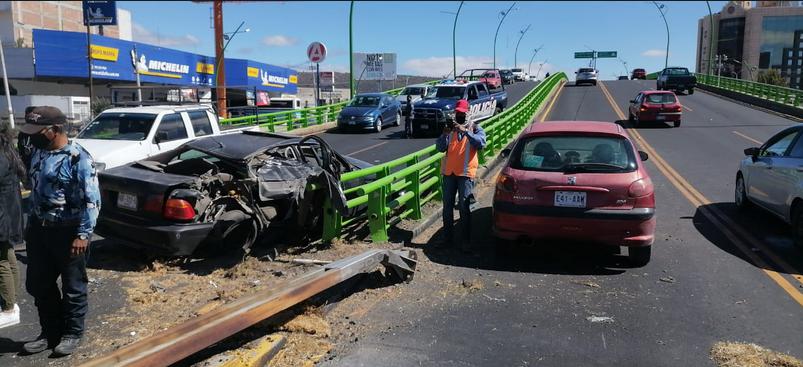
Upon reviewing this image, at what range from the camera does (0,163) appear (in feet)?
14.5

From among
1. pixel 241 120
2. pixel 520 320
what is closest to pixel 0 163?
pixel 520 320

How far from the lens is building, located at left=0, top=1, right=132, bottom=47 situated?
67.7 m

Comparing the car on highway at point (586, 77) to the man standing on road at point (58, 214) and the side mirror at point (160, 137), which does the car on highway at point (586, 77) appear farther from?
the man standing on road at point (58, 214)

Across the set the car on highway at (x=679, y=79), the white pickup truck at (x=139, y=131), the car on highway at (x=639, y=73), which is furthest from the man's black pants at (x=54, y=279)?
the car on highway at (x=639, y=73)

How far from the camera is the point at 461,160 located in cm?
688

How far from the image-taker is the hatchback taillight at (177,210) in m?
5.79

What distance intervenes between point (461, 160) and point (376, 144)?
1354 centimetres

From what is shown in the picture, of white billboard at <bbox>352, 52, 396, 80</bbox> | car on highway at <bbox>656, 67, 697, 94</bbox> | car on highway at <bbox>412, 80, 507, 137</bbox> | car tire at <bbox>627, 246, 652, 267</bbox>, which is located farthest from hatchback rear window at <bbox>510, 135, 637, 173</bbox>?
white billboard at <bbox>352, 52, 396, 80</bbox>

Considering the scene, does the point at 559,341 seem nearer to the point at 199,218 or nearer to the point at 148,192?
the point at 199,218

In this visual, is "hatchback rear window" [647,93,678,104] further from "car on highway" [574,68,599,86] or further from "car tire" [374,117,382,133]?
"car on highway" [574,68,599,86]

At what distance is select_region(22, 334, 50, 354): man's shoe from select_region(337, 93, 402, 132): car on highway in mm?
20024

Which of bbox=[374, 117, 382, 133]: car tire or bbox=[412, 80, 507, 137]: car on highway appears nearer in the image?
bbox=[412, 80, 507, 137]: car on highway

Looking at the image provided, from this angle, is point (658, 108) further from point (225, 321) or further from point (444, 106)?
point (225, 321)

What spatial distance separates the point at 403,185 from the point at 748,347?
445 centimetres
